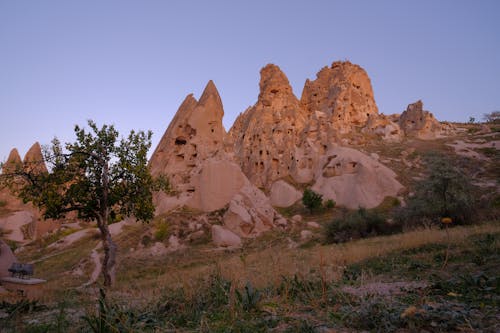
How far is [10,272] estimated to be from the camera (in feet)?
35.2

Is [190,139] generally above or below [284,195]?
above

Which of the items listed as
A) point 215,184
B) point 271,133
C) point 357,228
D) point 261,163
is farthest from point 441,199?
point 271,133

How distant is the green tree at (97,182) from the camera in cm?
1145

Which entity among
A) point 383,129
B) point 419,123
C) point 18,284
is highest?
point 419,123

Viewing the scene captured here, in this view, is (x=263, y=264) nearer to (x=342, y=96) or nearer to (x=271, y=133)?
(x=271, y=133)

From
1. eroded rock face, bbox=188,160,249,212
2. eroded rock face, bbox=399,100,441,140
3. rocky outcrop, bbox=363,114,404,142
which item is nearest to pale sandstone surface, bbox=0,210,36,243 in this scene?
eroded rock face, bbox=188,160,249,212

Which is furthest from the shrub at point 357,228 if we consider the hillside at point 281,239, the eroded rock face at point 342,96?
the eroded rock face at point 342,96

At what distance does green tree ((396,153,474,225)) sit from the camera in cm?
1759

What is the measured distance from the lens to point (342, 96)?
66250 millimetres

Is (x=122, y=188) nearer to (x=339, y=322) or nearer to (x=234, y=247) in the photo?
(x=234, y=247)

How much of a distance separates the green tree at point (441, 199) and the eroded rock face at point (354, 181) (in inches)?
368

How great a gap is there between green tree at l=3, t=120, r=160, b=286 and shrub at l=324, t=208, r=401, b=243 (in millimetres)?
10365

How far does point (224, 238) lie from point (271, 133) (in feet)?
85.5

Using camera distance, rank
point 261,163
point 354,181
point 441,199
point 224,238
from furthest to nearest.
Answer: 1. point 261,163
2. point 354,181
3. point 224,238
4. point 441,199
